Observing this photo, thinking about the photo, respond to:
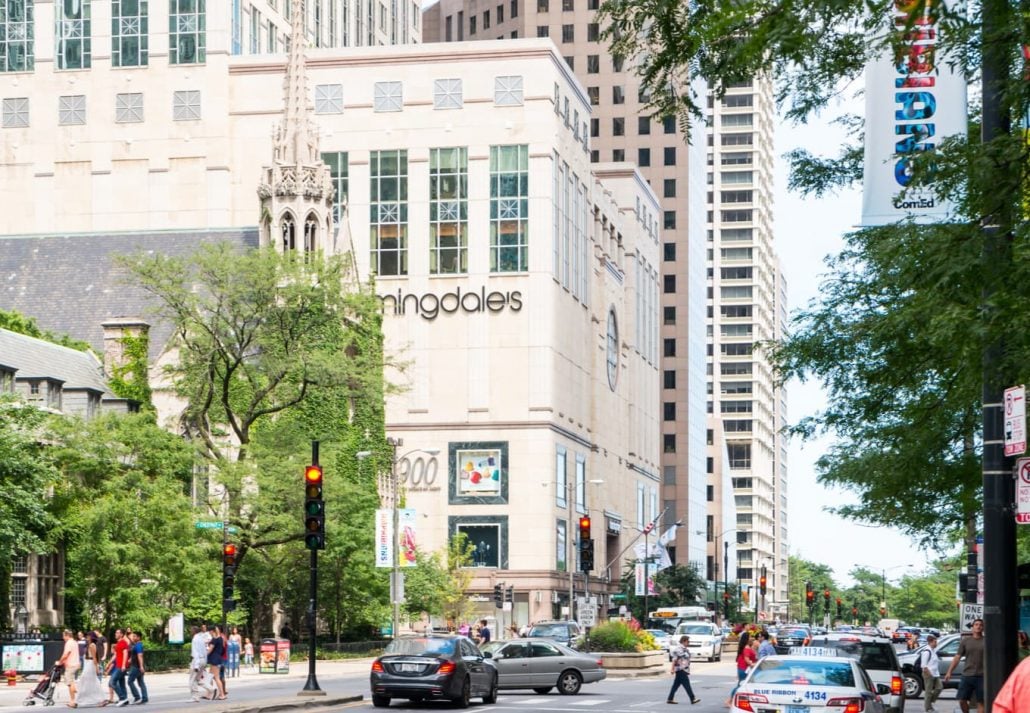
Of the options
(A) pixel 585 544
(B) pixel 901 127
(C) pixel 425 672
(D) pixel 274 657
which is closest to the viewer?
(B) pixel 901 127

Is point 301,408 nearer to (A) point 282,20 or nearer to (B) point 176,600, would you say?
(B) point 176,600

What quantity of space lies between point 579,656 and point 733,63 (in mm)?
31763

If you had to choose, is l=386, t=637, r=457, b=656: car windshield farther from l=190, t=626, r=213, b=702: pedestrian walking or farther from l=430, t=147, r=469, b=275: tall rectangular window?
l=430, t=147, r=469, b=275: tall rectangular window

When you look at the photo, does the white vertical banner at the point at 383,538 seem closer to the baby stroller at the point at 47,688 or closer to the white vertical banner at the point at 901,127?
the baby stroller at the point at 47,688

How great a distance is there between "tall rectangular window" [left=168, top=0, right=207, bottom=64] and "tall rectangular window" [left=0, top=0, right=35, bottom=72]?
30.8 feet

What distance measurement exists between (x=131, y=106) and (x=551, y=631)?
213 ft

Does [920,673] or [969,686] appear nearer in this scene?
[969,686]

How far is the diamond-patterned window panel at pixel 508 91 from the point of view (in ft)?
358

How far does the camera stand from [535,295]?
354 feet

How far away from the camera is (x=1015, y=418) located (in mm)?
16422

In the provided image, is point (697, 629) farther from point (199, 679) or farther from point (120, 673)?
point (120, 673)

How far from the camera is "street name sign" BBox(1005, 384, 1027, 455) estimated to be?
1631 cm

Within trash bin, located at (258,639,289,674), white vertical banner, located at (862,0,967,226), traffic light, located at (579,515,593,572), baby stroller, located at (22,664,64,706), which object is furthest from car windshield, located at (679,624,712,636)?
white vertical banner, located at (862,0,967,226)

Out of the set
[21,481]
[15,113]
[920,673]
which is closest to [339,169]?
[15,113]
